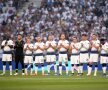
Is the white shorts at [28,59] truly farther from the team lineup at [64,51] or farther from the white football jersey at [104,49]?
the white football jersey at [104,49]

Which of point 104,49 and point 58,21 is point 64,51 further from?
point 58,21

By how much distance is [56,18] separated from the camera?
37.0 meters

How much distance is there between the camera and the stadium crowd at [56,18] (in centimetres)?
3566

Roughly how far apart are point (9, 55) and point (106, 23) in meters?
10.3

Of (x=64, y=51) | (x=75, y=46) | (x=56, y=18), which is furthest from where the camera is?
(x=56, y=18)

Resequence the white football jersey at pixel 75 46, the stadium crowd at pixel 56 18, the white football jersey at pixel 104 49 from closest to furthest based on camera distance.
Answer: the white football jersey at pixel 104 49 < the white football jersey at pixel 75 46 < the stadium crowd at pixel 56 18

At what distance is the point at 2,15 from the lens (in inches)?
1489

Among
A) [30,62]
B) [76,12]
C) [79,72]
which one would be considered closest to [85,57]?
[79,72]

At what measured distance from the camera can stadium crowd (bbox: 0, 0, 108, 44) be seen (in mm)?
35656

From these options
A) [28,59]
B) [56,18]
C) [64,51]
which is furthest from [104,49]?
[56,18]

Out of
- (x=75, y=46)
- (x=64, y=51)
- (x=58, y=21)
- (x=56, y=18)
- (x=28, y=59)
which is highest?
(x=56, y=18)

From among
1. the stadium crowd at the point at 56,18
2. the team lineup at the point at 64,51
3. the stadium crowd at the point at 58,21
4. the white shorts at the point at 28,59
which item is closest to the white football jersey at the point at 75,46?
the team lineup at the point at 64,51

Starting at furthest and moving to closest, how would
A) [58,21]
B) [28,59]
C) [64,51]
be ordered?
[58,21] < [28,59] < [64,51]

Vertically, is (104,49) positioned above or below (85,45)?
below
